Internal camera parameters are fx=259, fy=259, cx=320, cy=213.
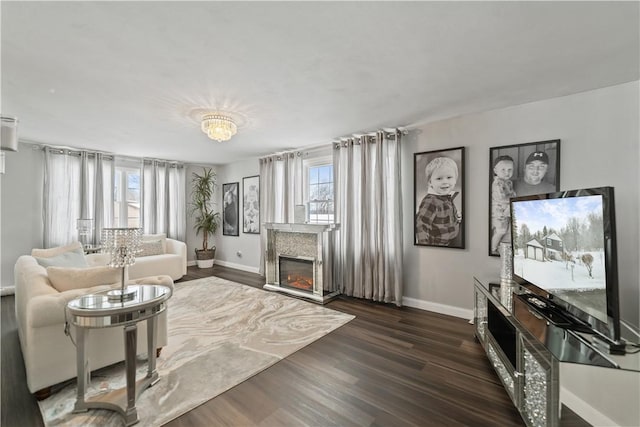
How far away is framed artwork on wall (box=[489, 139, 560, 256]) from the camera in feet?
8.95

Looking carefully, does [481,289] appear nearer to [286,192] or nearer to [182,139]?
[286,192]

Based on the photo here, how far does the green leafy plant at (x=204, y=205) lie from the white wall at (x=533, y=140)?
4.83m

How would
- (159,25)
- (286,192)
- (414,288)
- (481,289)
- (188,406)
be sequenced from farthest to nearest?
(286,192) < (414,288) < (481,289) < (188,406) < (159,25)

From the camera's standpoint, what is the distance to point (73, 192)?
16.0 ft

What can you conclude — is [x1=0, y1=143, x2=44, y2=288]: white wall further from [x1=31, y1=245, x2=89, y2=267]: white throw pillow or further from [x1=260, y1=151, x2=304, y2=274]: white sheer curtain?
[x1=260, y1=151, x2=304, y2=274]: white sheer curtain

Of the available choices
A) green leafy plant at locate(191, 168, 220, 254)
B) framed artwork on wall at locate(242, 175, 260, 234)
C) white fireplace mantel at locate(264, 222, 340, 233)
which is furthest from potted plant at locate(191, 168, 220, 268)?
white fireplace mantel at locate(264, 222, 340, 233)

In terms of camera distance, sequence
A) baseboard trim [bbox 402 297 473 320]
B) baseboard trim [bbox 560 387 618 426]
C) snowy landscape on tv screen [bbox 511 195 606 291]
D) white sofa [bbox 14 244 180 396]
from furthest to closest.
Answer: baseboard trim [bbox 402 297 473 320] < white sofa [bbox 14 244 180 396] < snowy landscape on tv screen [bbox 511 195 606 291] < baseboard trim [bbox 560 387 618 426]

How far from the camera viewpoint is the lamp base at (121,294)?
1787mm

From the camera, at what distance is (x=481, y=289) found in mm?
2574

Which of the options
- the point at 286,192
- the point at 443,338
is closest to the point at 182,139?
the point at 286,192

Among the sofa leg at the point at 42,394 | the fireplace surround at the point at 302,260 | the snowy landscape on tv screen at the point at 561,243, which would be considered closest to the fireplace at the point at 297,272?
the fireplace surround at the point at 302,260

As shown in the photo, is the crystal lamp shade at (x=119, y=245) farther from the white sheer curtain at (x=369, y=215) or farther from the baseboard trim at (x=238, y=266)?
the baseboard trim at (x=238, y=266)

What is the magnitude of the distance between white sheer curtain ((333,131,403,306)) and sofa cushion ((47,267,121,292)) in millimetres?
3012

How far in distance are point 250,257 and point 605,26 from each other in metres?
6.03
